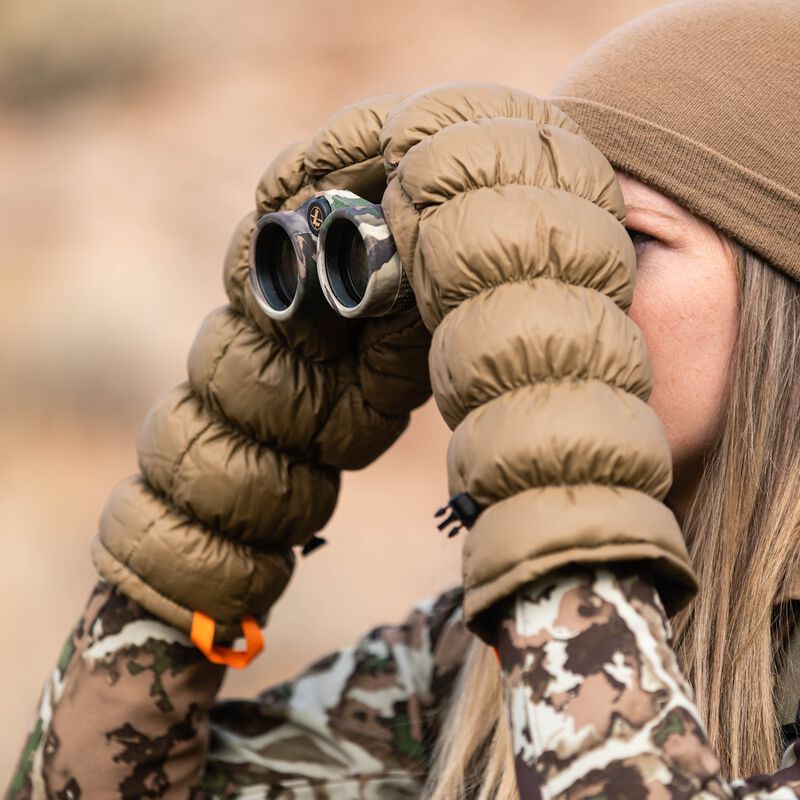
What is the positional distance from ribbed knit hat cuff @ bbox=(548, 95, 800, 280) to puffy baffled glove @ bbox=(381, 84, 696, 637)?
0.18 m

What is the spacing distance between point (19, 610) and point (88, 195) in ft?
4.65

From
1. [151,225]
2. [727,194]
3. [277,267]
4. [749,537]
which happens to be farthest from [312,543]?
[151,225]

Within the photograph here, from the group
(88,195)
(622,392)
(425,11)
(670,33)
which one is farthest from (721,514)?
(425,11)

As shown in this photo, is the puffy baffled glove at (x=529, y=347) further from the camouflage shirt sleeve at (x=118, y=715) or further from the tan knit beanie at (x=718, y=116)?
the camouflage shirt sleeve at (x=118, y=715)

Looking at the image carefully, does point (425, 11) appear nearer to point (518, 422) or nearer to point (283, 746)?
point (283, 746)

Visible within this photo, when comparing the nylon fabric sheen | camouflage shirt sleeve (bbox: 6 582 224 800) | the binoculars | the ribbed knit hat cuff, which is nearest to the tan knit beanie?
the ribbed knit hat cuff

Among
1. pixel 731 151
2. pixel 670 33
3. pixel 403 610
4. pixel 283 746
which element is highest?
pixel 670 33

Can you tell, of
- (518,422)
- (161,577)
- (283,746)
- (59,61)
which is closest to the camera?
(518,422)

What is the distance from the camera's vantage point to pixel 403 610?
3.09m

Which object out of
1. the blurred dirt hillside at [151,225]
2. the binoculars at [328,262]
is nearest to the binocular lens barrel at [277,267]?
the binoculars at [328,262]

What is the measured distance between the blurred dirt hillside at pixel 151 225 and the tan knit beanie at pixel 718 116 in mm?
1869

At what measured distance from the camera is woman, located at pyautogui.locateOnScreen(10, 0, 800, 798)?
0.90m

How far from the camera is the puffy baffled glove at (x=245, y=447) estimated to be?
135cm

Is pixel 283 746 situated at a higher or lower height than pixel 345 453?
lower
